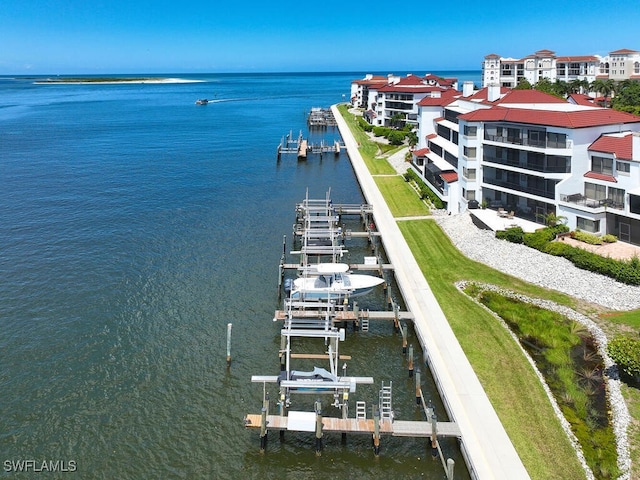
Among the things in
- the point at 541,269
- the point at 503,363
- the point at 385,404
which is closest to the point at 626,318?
the point at 541,269

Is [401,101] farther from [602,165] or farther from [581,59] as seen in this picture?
[602,165]

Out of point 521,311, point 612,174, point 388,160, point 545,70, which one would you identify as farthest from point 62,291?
point 545,70

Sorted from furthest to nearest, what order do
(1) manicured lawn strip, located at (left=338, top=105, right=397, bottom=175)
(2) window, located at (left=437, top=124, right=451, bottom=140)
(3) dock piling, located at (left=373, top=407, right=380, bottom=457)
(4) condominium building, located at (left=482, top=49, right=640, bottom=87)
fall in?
(4) condominium building, located at (left=482, top=49, right=640, bottom=87)
(1) manicured lawn strip, located at (left=338, top=105, right=397, bottom=175)
(2) window, located at (left=437, top=124, right=451, bottom=140)
(3) dock piling, located at (left=373, top=407, right=380, bottom=457)

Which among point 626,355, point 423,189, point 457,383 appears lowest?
point 457,383

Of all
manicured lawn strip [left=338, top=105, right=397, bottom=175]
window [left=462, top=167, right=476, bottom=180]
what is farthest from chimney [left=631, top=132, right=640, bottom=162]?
manicured lawn strip [left=338, top=105, right=397, bottom=175]

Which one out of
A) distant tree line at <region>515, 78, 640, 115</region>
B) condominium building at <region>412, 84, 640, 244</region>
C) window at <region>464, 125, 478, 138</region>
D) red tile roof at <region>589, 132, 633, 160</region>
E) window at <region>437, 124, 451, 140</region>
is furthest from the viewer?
distant tree line at <region>515, 78, 640, 115</region>

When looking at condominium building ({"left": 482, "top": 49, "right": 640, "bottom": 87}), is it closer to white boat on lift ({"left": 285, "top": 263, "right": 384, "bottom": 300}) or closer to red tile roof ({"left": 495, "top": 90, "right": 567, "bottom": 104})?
red tile roof ({"left": 495, "top": 90, "right": 567, "bottom": 104})

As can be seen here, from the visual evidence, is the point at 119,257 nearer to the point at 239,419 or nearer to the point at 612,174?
the point at 239,419
